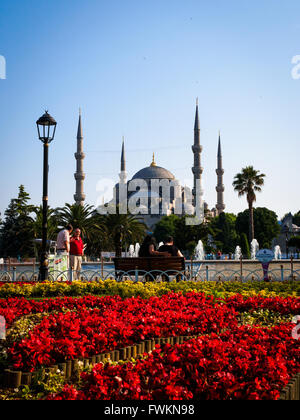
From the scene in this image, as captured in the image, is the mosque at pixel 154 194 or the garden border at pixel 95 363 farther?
the mosque at pixel 154 194

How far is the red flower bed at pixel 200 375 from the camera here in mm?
2797

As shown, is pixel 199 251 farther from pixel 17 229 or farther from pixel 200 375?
pixel 200 375

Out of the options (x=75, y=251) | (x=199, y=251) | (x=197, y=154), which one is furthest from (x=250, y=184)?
(x=75, y=251)

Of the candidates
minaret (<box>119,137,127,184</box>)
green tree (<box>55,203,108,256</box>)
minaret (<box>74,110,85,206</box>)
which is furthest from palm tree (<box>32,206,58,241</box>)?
minaret (<box>119,137,127,184</box>)

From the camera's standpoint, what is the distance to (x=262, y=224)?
2475 inches

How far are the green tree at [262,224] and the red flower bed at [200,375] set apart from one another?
193 ft

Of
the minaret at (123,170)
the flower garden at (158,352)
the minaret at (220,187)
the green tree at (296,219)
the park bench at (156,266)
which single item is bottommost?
the flower garden at (158,352)

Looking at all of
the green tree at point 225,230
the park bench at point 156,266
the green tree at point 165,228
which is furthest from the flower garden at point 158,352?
the green tree at point 165,228

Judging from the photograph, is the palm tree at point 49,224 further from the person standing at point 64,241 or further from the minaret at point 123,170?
the minaret at point 123,170

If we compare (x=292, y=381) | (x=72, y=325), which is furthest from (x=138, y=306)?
(x=292, y=381)

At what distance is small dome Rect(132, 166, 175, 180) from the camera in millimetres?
92750
